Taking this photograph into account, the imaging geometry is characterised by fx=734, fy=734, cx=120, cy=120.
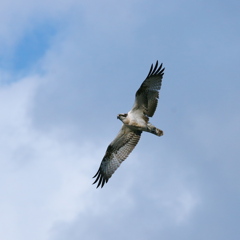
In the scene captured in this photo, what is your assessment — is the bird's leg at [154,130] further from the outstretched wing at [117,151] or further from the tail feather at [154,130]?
the outstretched wing at [117,151]

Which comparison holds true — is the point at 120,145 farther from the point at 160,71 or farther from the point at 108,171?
the point at 160,71

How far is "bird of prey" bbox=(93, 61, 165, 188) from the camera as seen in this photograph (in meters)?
22.1

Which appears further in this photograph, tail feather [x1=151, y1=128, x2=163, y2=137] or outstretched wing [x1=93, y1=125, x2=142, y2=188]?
outstretched wing [x1=93, y1=125, x2=142, y2=188]

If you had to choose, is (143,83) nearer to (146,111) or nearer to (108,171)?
(146,111)

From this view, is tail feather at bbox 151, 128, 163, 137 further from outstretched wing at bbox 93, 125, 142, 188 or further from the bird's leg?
outstretched wing at bbox 93, 125, 142, 188

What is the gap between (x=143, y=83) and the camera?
865 inches

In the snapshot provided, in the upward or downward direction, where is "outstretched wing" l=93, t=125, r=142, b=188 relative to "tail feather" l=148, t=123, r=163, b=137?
upward

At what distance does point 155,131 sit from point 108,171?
2382mm

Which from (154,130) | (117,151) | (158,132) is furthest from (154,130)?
(117,151)

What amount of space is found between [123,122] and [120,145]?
3.42 ft

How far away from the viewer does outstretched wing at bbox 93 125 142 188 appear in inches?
910

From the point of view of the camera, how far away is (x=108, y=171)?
23688 millimetres

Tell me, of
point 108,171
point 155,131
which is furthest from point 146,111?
point 108,171

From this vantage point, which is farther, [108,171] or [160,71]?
[108,171]
